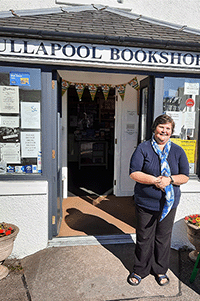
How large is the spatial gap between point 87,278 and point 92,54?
2732 mm

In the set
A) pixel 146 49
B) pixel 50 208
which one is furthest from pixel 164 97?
pixel 50 208

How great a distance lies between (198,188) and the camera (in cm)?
367

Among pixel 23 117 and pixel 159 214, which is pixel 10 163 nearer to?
pixel 23 117

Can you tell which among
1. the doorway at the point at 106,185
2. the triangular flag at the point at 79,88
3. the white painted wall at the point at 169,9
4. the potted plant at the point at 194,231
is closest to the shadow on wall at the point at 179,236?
the potted plant at the point at 194,231

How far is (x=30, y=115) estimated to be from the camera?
349 centimetres

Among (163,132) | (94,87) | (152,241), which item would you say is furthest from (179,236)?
(94,87)

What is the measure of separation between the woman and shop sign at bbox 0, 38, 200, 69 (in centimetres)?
104

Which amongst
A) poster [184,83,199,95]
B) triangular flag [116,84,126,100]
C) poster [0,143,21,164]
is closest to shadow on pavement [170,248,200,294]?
poster [184,83,199,95]

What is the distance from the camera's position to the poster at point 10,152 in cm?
351

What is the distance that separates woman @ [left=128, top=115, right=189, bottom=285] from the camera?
2648 mm

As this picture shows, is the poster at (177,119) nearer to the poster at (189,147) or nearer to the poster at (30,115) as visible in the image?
the poster at (189,147)

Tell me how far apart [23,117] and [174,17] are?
3539mm

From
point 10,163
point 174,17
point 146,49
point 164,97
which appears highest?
point 174,17

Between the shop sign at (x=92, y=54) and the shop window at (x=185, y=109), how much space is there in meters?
0.37
